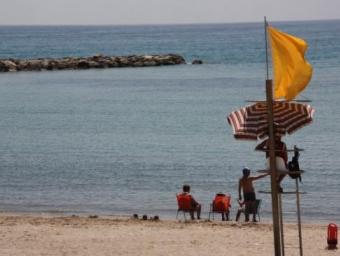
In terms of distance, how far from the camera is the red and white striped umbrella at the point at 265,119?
1325cm

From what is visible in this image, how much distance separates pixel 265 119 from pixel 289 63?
2.98 ft

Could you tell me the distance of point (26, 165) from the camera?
32344 mm

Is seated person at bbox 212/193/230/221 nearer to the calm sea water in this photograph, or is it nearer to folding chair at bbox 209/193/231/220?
folding chair at bbox 209/193/231/220

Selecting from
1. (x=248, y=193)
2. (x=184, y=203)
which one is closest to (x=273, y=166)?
(x=248, y=193)

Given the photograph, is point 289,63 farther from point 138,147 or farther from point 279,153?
point 138,147

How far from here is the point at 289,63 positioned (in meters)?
12.8

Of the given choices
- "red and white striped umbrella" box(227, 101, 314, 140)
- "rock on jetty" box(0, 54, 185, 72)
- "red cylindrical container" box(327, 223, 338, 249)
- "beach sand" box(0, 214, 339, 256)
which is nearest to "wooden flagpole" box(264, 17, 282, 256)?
"red and white striped umbrella" box(227, 101, 314, 140)

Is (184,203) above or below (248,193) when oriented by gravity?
below

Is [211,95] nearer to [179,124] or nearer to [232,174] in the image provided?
[179,124]

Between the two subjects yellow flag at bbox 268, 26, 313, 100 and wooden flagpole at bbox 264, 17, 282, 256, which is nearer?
yellow flag at bbox 268, 26, 313, 100

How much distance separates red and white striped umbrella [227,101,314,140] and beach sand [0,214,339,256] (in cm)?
387

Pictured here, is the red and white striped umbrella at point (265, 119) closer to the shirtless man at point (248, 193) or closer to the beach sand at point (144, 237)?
the beach sand at point (144, 237)

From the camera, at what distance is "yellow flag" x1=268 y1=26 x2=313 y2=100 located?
12781 millimetres

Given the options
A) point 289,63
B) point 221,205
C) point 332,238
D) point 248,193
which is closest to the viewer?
point 289,63
